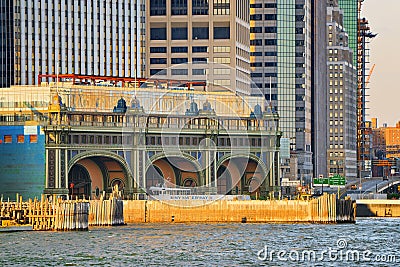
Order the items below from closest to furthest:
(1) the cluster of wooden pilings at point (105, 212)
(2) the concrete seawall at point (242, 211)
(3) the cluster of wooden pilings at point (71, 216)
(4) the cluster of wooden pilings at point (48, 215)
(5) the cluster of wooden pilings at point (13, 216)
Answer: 1. (3) the cluster of wooden pilings at point (71, 216)
2. (4) the cluster of wooden pilings at point (48, 215)
3. (5) the cluster of wooden pilings at point (13, 216)
4. (1) the cluster of wooden pilings at point (105, 212)
5. (2) the concrete seawall at point (242, 211)

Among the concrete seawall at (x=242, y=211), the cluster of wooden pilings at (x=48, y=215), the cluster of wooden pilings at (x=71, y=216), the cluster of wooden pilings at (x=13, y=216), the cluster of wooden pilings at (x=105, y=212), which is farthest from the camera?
the concrete seawall at (x=242, y=211)

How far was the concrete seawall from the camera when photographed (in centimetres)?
19175

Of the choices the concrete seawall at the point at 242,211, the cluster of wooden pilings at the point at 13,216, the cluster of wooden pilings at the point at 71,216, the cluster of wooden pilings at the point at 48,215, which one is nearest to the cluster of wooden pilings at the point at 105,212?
the cluster of wooden pilings at the point at 48,215

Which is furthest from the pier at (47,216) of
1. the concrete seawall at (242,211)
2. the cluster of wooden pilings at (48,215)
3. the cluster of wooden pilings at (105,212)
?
the concrete seawall at (242,211)

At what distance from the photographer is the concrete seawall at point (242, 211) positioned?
192 metres

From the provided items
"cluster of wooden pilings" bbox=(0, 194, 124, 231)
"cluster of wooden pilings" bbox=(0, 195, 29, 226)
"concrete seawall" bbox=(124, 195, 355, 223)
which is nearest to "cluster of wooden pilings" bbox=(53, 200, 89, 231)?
"cluster of wooden pilings" bbox=(0, 194, 124, 231)

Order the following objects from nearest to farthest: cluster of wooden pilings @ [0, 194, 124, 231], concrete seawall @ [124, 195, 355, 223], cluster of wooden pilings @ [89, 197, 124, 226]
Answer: cluster of wooden pilings @ [0, 194, 124, 231], cluster of wooden pilings @ [89, 197, 124, 226], concrete seawall @ [124, 195, 355, 223]

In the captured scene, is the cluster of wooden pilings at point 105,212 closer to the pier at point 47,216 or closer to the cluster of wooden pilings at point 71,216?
the pier at point 47,216

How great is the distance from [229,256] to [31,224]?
3936 centimetres

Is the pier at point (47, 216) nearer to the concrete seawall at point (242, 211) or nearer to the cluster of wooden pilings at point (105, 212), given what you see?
the cluster of wooden pilings at point (105, 212)

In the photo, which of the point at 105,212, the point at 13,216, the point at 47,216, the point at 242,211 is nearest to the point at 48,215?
the point at 47,216

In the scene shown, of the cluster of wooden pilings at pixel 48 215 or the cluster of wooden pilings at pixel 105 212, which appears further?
the cluster of wooden pilings at pixel 105 212

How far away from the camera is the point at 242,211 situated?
195 m

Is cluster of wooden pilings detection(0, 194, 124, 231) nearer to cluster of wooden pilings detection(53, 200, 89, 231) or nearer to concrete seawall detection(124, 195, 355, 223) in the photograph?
cluster of wooden pilings detection(53, 200, 89, 231)
